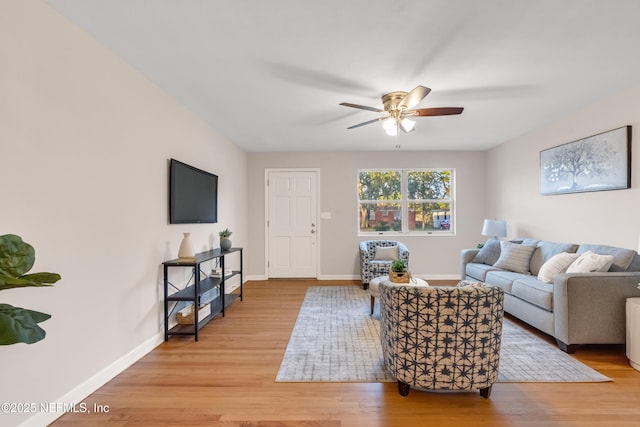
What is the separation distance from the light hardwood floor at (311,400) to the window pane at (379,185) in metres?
3.57

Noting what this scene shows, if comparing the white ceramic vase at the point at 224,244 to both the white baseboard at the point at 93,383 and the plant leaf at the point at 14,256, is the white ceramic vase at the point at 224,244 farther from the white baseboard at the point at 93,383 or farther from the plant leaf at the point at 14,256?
the plant leaf at the point at 14,256

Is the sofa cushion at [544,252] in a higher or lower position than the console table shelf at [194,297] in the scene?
higher

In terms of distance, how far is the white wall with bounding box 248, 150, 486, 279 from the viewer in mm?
5488

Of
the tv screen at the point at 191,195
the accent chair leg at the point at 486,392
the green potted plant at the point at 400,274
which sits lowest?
the accent chair leg at the point at 486,392

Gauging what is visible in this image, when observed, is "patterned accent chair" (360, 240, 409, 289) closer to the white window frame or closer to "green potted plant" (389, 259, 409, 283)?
the white window frame

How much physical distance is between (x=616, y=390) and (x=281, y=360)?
93.0 inches

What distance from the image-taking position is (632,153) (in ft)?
9.30

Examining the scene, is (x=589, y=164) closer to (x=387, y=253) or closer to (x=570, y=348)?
(x=570, y=348)

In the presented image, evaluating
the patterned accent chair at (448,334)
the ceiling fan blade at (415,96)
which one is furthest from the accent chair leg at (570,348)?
the ceiling fan blade at (415,96)

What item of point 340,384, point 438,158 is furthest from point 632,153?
point 340,384

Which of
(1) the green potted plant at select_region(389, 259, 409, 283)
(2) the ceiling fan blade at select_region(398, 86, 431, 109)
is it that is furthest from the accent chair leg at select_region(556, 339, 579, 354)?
(2) the ceiling fan blade at select_region(398, 86, 431, 109)

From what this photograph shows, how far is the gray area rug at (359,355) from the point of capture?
219cm

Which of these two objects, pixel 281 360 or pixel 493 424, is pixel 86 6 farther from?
pixel 493 424

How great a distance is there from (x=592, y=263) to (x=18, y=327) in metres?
3.84
